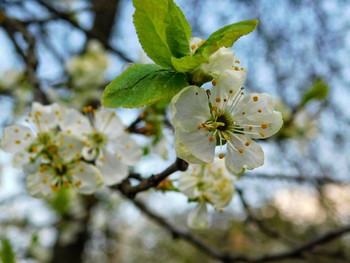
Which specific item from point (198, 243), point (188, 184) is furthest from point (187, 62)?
point (198, 243)

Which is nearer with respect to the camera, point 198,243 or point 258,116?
point 258,116

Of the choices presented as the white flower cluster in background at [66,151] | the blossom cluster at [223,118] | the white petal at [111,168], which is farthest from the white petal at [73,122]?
the blossom cluster at [223,118]

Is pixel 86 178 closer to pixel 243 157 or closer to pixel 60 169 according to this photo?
pixel 60 169

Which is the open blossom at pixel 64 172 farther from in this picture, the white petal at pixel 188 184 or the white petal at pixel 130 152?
the white petal at pixel 188 184

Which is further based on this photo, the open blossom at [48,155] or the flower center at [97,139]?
the flower center at [97,139]

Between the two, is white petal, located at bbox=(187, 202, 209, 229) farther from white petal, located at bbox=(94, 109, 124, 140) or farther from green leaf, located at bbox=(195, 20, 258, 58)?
green leaf, located at bbox=(195, 20, 258, 58)

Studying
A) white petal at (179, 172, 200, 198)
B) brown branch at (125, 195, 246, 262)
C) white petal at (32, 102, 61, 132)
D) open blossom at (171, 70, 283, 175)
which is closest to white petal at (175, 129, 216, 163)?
open blossom at (171, 70, 283, 175)
